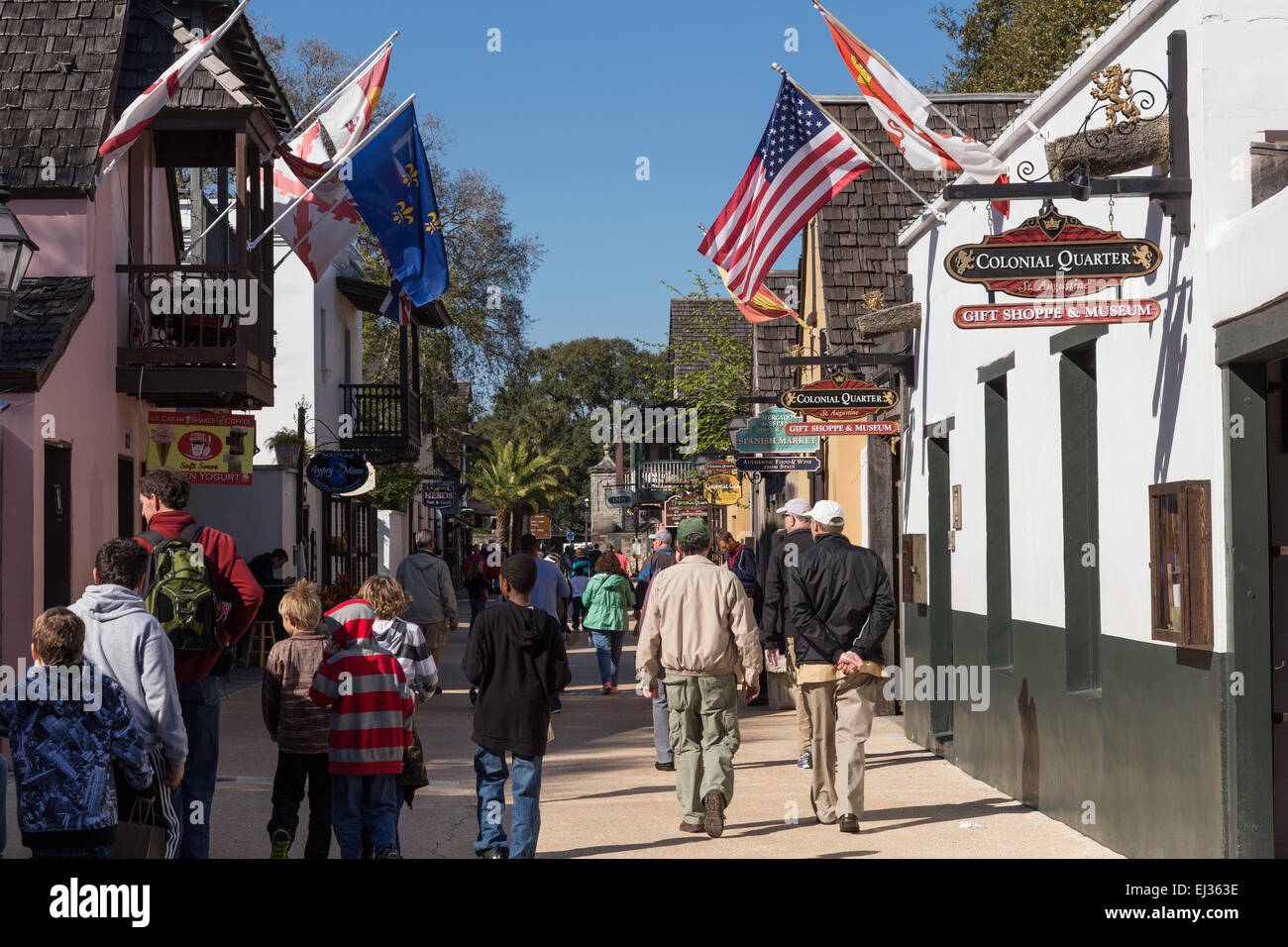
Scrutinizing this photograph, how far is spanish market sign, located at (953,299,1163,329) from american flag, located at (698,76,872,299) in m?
6.39

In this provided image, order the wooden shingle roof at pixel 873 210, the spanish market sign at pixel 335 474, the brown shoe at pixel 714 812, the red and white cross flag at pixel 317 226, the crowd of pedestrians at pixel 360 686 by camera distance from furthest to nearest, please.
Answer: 1. the spanish market sign at pixel 335 474
2. the wooden shingle roof at pixel 873 210
3. the red and white cross flag at pixel 317 226
4. the brown shoe at pixel 714 812
5. the crowd of pedestrians at pixel 360 686

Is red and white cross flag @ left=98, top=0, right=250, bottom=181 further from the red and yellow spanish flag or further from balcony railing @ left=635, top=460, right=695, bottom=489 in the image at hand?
balcony railing @ left=635, top=460, right=695, bottom=489

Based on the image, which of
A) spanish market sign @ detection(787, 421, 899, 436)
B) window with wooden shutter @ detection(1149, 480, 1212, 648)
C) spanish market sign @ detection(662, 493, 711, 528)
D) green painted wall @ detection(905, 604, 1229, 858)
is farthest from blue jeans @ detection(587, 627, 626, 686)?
spanish market sign @ detection(662, 493, 711, 528)

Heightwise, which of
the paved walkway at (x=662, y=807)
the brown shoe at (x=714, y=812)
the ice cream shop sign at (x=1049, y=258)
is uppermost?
the ice cream shop sign at (x=1049, y=258)

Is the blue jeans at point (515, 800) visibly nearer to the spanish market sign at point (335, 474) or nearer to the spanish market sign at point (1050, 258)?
the spanish market sign at point (1050, 258)

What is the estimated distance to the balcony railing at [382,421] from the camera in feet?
92.0

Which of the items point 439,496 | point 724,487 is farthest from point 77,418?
point 439,496

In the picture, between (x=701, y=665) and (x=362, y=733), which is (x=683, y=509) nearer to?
(x=701, y=665)

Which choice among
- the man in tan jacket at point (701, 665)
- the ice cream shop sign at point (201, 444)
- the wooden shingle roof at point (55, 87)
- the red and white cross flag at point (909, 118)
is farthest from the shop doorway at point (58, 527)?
the red and white cross flag at point (909, 118)

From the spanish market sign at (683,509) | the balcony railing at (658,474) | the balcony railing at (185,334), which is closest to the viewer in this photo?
the balcony railing at (185,334)

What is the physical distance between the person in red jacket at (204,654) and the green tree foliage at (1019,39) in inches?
781

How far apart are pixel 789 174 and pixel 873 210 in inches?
206

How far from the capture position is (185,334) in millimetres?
16906

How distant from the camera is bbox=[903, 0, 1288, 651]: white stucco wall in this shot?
23.3 ft
